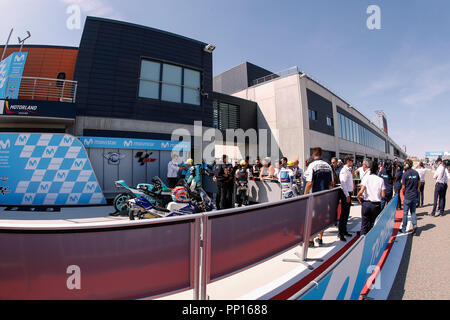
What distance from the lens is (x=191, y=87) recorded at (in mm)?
12344

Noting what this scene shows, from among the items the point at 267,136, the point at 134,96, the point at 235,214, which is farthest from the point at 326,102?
the point at 235,214

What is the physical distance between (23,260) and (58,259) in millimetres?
269

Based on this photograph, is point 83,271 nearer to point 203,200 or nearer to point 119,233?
point 119,233

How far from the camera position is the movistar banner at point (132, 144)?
933 cm

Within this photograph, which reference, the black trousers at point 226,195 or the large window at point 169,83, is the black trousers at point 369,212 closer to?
the black trousers at point 226,195

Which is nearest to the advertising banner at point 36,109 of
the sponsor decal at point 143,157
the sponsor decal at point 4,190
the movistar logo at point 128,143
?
the movistar logo at point 128,143

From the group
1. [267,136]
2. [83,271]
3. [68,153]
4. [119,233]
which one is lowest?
[83,271]

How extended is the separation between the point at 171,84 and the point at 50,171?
24.4ft

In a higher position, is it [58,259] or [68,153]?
[68,153]

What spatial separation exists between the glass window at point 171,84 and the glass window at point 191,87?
39 centimetres

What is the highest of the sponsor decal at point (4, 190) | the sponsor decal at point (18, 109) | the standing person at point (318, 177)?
the sponsor decal at point (18, 109)

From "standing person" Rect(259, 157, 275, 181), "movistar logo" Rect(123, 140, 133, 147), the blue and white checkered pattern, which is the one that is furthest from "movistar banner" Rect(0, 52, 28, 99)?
"standing person" Rect(259, 157, 275, 181)

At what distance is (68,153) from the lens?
26.7ft
